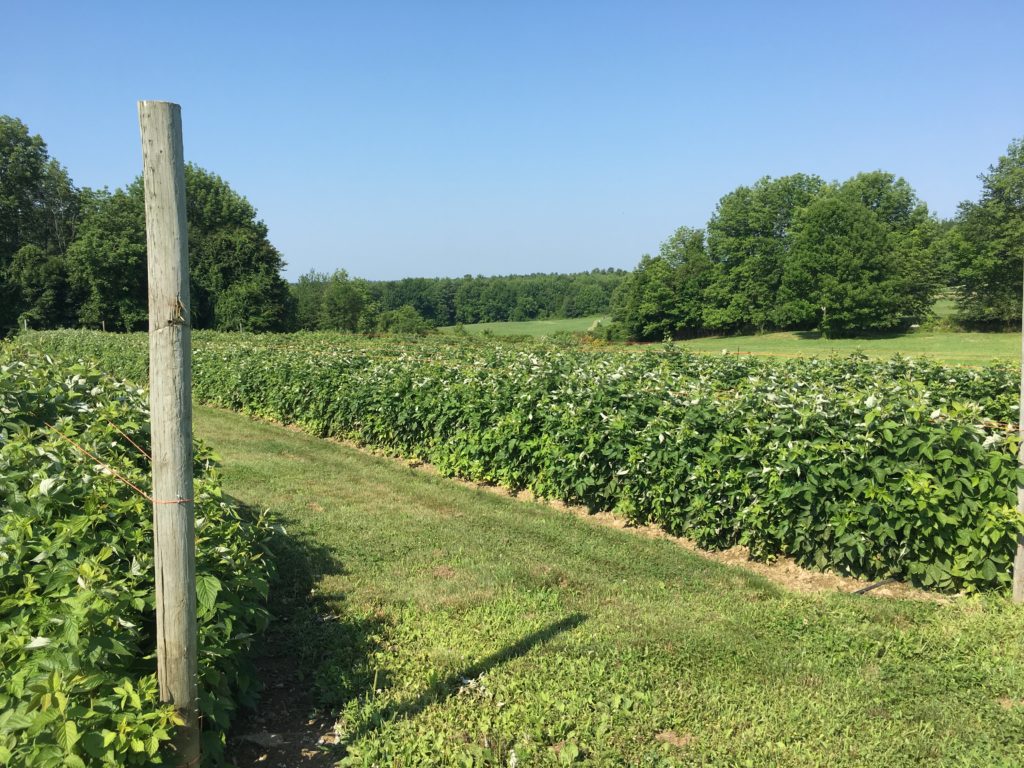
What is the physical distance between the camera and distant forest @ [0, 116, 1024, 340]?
4978cm

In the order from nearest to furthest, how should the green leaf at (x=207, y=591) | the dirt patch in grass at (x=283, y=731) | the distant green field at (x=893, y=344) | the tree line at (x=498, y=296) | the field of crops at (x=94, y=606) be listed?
the field of crops at (x=94, y=606), the green leaf at (x=207, y=591), the dirt patch in grass at (x=283, y=731), the distant green field at (x=893, y=344), the tree line at (x=498, y=296)

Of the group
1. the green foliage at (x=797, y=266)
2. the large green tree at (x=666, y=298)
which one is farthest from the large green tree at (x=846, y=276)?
the large green tree at (x=666, y=298)

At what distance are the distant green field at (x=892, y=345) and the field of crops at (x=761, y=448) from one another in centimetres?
2548

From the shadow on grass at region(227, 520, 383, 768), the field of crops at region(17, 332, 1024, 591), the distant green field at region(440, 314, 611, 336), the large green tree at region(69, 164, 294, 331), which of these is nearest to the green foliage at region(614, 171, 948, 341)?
the distant green field at region(440, 314, 611, 336)

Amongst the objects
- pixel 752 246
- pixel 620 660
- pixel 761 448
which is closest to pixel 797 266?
pixel 752 246

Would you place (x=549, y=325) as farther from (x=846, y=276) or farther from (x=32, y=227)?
(x=32, y=227)

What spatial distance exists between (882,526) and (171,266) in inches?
193

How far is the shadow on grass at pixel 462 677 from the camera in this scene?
3289 mm

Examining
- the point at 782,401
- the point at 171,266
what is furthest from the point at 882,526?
the point at 171,266

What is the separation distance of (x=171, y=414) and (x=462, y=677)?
2131mm

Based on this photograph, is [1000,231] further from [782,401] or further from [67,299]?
[67,299]

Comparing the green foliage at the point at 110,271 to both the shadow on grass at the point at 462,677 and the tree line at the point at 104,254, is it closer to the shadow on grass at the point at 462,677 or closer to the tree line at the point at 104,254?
the tree line at the point at 104,254

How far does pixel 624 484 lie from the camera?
6.96m

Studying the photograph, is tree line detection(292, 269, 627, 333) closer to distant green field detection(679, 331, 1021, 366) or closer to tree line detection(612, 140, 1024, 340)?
tree line detection(612, 140, 1024, 340)
